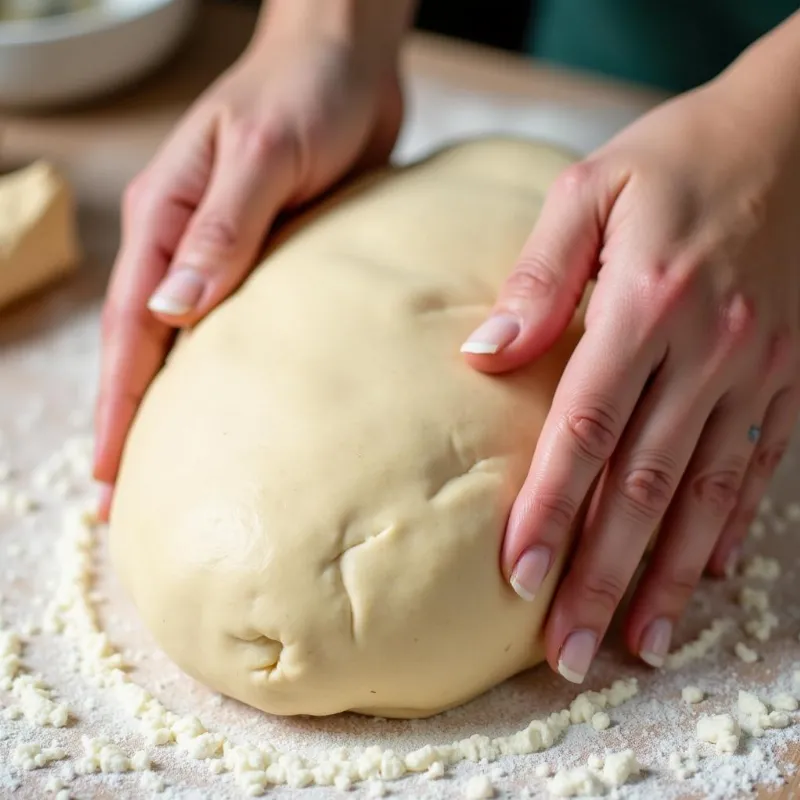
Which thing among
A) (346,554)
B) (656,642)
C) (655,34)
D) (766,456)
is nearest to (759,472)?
(766,456)

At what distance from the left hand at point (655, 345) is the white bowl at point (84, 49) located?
1374 millimetres

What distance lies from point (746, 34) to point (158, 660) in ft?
5.57

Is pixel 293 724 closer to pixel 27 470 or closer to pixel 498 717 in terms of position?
pixel 498 717

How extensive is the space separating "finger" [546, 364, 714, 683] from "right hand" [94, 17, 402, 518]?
61cm

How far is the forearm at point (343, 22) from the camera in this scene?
176cm

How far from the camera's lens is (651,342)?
3.97 ft

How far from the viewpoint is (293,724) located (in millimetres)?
1283

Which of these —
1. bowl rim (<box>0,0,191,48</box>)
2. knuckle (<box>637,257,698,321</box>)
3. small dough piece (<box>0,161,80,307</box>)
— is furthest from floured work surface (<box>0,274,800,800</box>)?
bowl rim (<box>0,0,191,48</box>)

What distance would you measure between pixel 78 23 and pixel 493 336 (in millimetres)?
1465

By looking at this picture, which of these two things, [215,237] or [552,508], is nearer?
[552,508]

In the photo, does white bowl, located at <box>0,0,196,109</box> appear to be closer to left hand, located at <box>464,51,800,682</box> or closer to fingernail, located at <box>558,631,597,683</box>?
left hand, located at <box>464,51,800,682</box>

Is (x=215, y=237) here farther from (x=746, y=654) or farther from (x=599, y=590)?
(x=746, y=654)

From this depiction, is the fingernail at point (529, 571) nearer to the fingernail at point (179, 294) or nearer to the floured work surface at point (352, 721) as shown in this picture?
the floured work surface at point (352, 721)

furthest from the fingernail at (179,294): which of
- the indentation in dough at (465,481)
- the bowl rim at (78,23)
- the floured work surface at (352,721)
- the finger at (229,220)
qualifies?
the bowl rim at (78,23)
